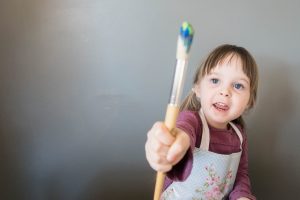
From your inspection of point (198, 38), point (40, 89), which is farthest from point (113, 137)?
point (198, 38)

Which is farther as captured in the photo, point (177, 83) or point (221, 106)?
point (221, 106)

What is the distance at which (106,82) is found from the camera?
777 millimetres

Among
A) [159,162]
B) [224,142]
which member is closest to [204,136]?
[224,142]

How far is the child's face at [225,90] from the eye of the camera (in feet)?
2.13

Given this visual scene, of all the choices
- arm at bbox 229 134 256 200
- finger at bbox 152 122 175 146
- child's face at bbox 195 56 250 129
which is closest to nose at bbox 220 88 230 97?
child's face at bbox 195 56 250 129

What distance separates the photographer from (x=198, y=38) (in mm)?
797

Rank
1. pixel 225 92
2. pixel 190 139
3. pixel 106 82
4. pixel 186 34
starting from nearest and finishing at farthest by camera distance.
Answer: pixel 186 34
pixel 190 139
pixel 225 92
pixel 106 82

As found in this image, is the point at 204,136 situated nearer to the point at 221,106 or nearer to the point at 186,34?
the point at 221,106

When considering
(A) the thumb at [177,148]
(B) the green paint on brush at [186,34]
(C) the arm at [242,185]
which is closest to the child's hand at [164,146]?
(A) the thumb at [177,148]

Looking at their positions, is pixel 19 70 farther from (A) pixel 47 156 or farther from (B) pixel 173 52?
(B) pixel 173 52

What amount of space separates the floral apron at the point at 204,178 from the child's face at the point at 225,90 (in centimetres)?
4

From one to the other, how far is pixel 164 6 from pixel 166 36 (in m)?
0.07

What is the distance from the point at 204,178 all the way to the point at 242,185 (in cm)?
12

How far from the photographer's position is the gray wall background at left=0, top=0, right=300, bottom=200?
0.73 meters
